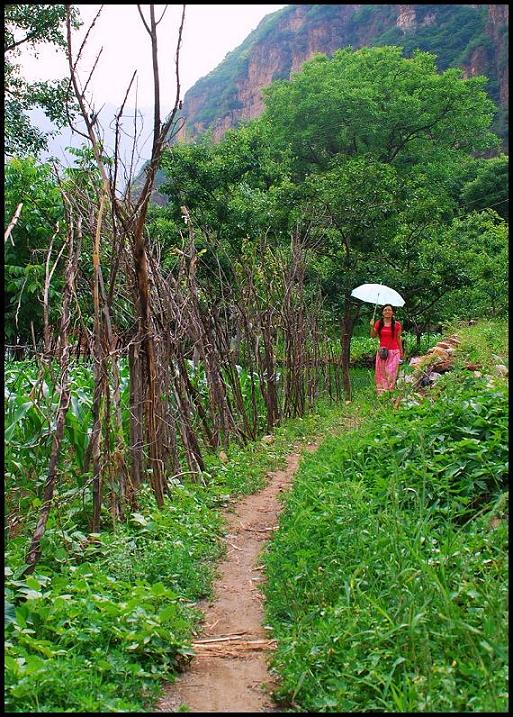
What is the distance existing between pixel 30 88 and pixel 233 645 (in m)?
10.2

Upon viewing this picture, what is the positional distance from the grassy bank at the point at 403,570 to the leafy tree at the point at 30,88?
810 centimetres

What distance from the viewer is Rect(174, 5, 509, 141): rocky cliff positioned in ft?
30.6

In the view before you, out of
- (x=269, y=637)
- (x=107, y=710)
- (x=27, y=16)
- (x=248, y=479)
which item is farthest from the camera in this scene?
(x=27, y=16)

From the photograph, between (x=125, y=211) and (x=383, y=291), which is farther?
(x=383, y=291)

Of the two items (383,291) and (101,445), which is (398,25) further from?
(101,445)

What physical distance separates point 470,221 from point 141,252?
12699mm

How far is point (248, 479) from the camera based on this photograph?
5.26 m

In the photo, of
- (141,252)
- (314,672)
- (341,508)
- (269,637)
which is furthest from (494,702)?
(141,252)

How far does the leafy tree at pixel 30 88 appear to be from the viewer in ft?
32.5

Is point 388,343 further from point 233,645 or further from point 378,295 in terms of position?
point 233,645

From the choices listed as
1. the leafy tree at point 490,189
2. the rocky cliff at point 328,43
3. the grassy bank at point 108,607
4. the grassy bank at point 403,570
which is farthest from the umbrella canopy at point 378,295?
the leafy tree at point 490,189

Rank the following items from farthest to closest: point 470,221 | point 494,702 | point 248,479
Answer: point 470,221 → point 248,479 → point 494,702

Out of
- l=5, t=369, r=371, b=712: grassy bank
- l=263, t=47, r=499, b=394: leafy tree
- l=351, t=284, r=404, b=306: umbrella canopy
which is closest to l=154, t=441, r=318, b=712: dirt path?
l=5, t=369, r=371, b=712: grassy bank

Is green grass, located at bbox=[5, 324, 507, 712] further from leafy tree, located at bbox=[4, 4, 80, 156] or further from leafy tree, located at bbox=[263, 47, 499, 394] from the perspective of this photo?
leafy tree, located at bbox=[263, 47, 499, 394]
